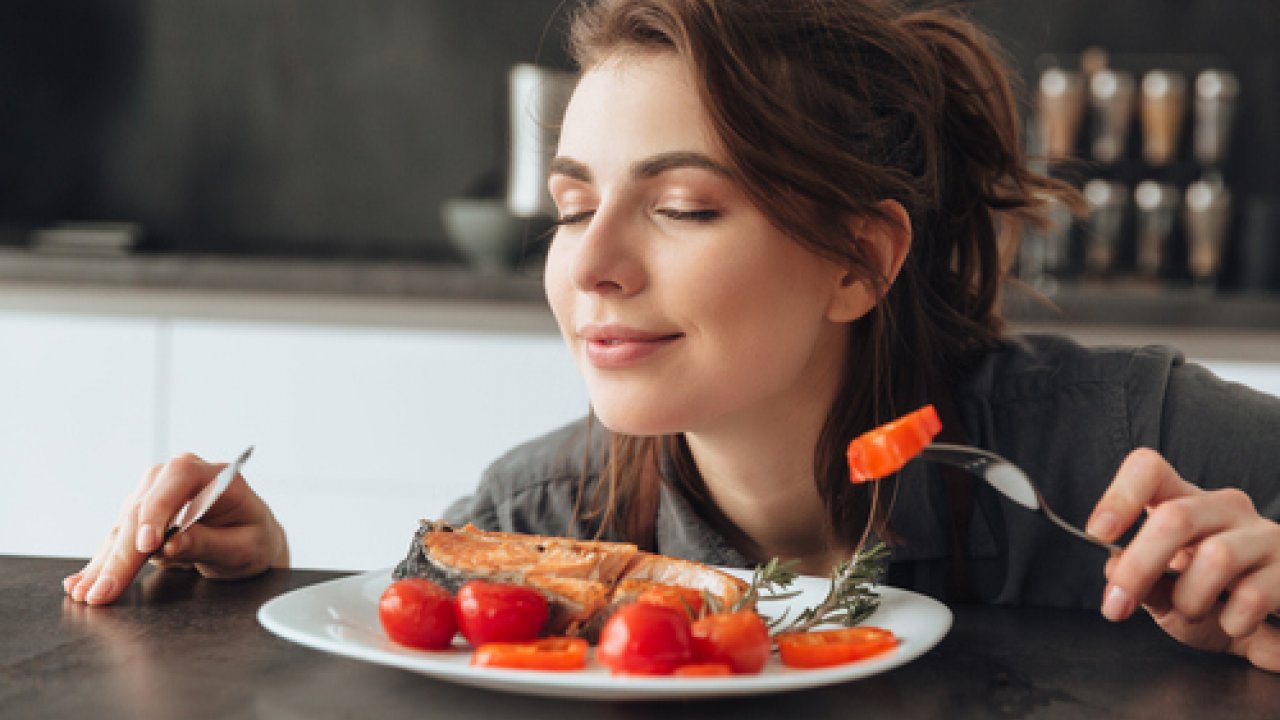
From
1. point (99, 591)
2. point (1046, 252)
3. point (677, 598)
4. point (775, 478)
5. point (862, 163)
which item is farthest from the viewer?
point (1046, 252)

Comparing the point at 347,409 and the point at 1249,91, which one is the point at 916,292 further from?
the point at 1249,91

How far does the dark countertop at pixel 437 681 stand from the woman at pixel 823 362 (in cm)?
4

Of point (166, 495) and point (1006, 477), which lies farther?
point (166, 495)

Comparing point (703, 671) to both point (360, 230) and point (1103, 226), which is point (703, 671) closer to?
point (1103, 226)

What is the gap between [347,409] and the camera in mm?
2543

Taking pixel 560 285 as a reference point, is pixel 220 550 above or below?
below

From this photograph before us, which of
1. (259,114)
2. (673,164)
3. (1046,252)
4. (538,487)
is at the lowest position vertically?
(538,487)

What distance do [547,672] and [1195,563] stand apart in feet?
1.41

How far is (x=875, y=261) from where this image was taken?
1240mm

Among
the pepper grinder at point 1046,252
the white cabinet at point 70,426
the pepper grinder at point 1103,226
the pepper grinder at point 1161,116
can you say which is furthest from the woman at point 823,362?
the pepper grinder at point 1161,116

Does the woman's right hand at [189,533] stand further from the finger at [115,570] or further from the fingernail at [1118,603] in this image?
the fingernail at [1118,603]

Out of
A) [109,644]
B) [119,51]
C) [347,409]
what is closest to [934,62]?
[109,644]

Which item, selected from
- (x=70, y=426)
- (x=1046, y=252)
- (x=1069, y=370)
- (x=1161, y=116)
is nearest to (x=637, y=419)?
(x=1069, y=370)

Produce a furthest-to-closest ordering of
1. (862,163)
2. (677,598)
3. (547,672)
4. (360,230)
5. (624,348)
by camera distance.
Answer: (360,230) → (862,163) → (624,348) → (677,598) → (547,672)
